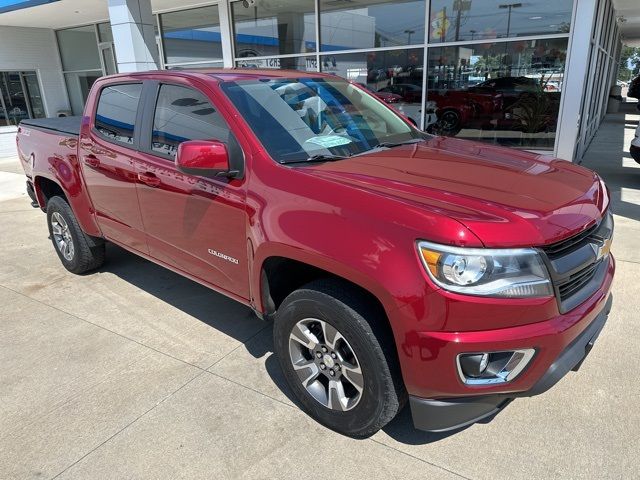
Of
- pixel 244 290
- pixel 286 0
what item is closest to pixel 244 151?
pixel 244 290

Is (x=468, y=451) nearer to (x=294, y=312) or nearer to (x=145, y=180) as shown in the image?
(x=294, y=312)

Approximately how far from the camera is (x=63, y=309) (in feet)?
13.5

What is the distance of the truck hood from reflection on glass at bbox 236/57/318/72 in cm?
840

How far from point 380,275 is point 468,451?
1.09m

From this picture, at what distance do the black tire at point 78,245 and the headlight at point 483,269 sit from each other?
11.8 feet

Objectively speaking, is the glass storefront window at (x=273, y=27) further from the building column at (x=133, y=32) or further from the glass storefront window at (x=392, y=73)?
the building column at (x=133, y=32)

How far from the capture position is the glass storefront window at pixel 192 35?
12422 mm

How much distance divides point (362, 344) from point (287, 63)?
10.4 m

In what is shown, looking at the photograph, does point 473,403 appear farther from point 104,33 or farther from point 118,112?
point 104,33

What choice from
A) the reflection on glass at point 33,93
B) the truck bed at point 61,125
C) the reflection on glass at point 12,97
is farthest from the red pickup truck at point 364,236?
the reflection on glass at point 33,93

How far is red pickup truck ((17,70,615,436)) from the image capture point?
6.46 ft

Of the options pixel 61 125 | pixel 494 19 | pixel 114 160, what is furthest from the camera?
pixel 494 19

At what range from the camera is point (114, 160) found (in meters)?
3.67

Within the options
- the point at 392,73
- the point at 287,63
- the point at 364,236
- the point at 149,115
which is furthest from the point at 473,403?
the point at 287,63
